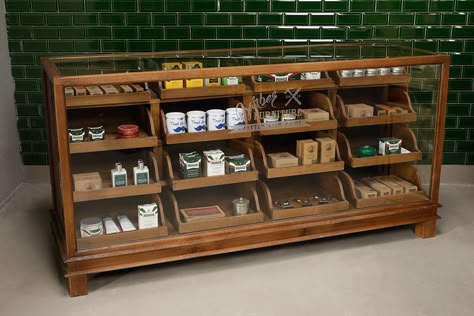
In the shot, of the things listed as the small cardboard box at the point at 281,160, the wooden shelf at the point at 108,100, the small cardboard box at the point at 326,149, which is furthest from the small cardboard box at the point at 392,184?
the wooden shelf at the point at 108,100

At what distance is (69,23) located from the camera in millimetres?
4684

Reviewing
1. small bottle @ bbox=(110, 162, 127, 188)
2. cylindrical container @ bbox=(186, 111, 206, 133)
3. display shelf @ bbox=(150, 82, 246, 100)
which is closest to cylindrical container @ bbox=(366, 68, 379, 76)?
display shelf @ bbox=(150, 82, 246, 100)

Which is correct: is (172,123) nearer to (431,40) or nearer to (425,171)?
(425,171)

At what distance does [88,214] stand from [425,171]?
2057mm

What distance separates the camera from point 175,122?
3340 millimetres

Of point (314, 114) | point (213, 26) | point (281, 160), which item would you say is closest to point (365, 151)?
point (314, 114)

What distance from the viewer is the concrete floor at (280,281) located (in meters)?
3.16

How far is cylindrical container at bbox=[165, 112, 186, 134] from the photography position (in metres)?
3.33

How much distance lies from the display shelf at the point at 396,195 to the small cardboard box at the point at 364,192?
0.02 m

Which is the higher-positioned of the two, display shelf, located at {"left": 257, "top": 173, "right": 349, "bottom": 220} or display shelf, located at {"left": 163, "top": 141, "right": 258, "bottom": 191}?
display shelf, located at {"left": 163, "top": 141, "right": 258, "bottom": 191}

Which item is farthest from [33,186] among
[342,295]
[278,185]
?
[342,295]

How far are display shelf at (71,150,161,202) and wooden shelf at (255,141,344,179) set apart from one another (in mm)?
590

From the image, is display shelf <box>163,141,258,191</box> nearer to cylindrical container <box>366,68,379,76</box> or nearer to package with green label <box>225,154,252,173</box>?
package with green label <box>225,154,252,173</box>

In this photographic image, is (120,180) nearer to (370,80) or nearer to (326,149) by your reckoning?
(326,149)
